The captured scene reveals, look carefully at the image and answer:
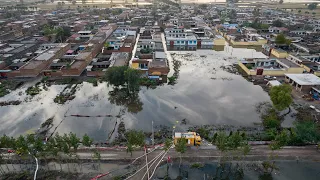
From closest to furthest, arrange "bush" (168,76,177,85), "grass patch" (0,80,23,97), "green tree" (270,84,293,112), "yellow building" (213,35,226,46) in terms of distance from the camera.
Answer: "green tree" (270,84,293,112)
"grass patch" (0,80,23,97)
"bush" (168,76,177,85)
"yellow building" (213,35,226,46)

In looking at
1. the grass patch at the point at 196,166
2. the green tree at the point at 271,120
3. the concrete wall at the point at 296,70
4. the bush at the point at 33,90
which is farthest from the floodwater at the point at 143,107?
the concrete wall at the point at 296,70

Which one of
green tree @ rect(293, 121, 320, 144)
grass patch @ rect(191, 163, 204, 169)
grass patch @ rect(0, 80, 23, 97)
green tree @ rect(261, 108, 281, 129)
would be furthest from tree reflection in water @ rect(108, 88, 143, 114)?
green tree @ rect(293, 121, 320, 144)

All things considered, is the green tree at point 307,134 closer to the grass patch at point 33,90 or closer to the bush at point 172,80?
the bush at point 172,80

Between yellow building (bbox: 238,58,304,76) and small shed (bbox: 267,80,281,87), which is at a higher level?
yellow building (bbox: 238,58,304,76)

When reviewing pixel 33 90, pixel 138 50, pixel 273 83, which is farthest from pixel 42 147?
pixel 138 50

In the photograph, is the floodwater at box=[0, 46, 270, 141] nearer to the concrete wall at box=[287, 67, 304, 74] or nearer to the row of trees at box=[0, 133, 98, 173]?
the row of trees at box=[0, 133, 98, 173]

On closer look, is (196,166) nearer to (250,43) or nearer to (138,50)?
(138,50)

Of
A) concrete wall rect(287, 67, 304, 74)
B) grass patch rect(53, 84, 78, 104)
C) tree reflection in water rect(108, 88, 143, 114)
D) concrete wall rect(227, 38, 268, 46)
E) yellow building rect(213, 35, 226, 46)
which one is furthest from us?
concrete wall rect(227, 38, 268, 46)
